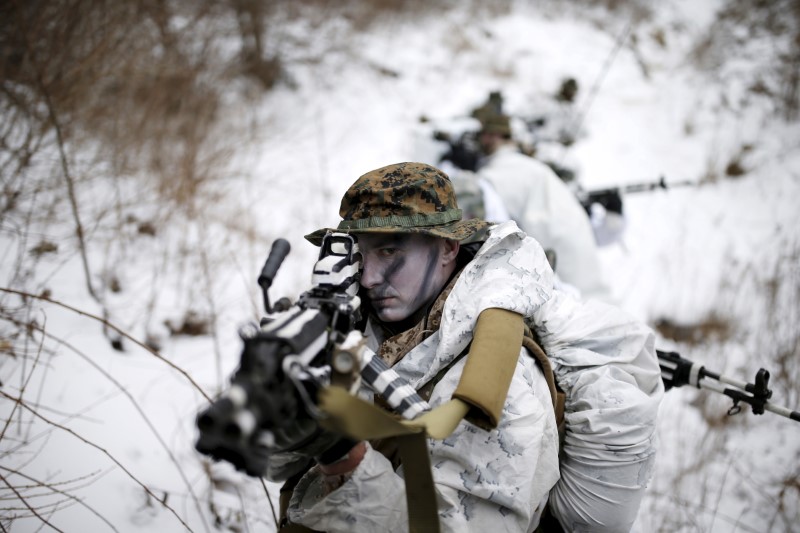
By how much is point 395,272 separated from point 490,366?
43 cm

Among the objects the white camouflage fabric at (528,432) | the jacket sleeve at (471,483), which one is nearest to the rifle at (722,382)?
the white camouflage fabric at (528,432)

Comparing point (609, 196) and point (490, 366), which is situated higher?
point (609, 196)

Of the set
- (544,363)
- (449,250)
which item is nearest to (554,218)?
(449,250)

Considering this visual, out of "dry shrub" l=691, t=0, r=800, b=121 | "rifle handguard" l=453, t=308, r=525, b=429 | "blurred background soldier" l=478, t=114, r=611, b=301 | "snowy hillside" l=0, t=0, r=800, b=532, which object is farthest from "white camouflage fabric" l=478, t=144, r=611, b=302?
→ "dry shrub" l=691, t=0, r=800, b=121

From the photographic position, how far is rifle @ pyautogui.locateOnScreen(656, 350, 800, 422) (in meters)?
1.50

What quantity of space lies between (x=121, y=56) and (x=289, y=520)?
3.36 metres

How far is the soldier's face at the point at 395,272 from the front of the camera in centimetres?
131

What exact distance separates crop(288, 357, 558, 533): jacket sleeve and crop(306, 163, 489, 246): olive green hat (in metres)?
0.44

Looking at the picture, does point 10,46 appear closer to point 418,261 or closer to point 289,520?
point 418,261

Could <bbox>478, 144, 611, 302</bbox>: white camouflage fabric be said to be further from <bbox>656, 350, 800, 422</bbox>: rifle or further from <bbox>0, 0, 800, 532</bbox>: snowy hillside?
<bbox>656, 350, 800, 422</bbox>: rifle

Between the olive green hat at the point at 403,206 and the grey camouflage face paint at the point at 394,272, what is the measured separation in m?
0.07

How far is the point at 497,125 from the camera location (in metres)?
3.52

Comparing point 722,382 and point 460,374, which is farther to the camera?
point 722,382

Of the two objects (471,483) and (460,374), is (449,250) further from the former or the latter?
(471,483)
